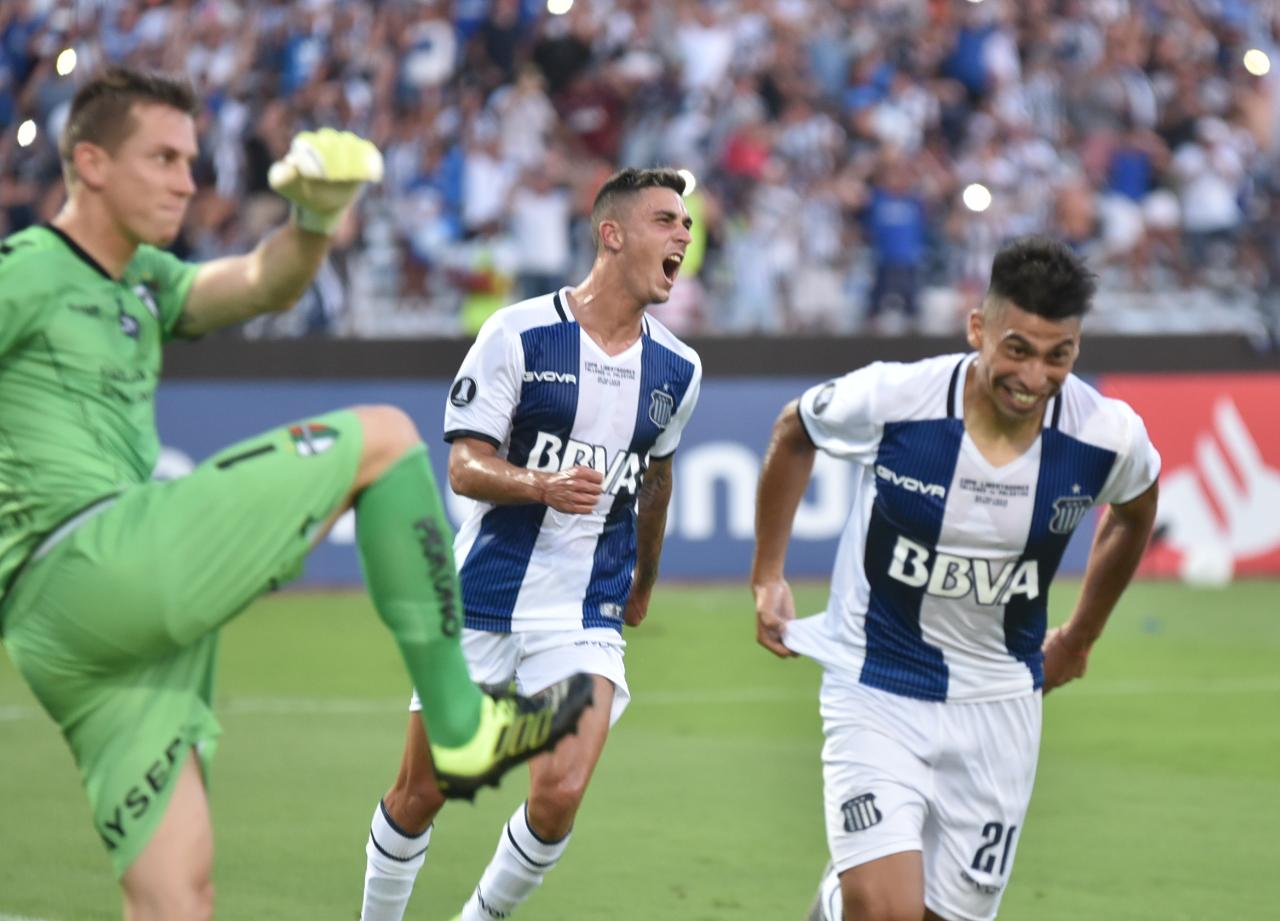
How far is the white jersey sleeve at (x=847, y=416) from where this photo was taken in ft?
19.3

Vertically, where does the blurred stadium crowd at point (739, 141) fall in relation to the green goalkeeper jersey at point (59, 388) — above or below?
below

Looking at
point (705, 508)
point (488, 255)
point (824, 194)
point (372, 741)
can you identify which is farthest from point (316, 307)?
point (372, 741)

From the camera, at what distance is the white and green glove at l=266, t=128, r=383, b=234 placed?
4.70 metres

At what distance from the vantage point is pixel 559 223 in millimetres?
17422

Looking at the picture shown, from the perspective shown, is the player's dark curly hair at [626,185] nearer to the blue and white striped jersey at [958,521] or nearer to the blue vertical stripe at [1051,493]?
the blue and white striped jersey at [958,521]

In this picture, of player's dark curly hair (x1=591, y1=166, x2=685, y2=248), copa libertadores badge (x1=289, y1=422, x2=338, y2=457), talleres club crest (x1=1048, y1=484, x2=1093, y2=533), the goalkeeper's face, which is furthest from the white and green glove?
player's dark curly hair (x1=591, y1=166, x2=685, y2=248)

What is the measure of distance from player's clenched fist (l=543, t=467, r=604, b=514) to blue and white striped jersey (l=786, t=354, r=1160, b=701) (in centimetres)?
77

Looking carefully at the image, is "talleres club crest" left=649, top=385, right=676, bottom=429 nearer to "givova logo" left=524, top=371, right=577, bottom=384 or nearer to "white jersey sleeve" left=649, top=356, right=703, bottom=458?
"white jersey sleeve" left=649, top=356, right=703, bottom=458

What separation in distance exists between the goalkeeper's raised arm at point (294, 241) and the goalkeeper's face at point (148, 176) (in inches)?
9.1

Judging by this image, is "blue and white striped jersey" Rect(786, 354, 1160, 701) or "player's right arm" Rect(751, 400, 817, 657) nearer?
"blue and white striped jersey" Rect(786, 354, 1160, 701)

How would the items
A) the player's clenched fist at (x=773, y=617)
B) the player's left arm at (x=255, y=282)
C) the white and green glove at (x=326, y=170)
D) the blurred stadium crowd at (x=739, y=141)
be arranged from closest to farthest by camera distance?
the white and green glove at (x=326, y=170) → the player's left arm at (x=255, y=282) → the player's clenched fist at (x=773, y=617) → the blurred stadium crowd at (x=739, y=141)

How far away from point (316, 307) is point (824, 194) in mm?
4955

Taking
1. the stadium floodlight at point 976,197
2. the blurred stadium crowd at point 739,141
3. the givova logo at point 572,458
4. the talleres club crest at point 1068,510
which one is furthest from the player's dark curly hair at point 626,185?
the stadium floodlight at point 976,197

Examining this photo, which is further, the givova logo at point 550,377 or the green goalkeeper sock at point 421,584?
the givova logo at point 550,377
